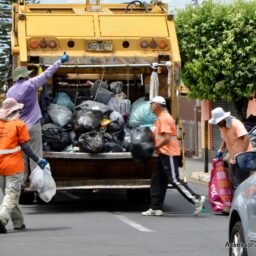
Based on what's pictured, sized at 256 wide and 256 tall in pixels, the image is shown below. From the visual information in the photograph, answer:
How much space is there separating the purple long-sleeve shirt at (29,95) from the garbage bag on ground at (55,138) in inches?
20.6

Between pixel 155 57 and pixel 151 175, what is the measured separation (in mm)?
1861

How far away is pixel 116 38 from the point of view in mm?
14008

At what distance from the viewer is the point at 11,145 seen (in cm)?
1108

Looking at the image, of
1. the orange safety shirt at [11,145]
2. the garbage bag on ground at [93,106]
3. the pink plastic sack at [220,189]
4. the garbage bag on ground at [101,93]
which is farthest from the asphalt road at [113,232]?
the garbage bag on ground at [101,93]

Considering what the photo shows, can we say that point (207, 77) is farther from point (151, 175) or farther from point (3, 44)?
point (3, 44)

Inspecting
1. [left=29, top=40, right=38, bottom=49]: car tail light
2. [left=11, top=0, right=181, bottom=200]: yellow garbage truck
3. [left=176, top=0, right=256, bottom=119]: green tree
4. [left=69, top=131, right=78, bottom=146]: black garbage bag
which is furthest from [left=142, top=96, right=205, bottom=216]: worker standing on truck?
[left=176, top=0, right=256, bottom=119]: green tree

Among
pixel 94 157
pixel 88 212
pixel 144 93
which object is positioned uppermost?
pixel 144 93

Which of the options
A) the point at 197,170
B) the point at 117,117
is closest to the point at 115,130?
the point at 117,117

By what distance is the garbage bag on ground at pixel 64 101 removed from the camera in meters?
14.3

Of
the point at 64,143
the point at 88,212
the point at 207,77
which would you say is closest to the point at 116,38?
the point at 64,143

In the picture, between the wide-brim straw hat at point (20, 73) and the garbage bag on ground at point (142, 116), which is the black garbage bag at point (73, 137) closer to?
the garbage bag on ground at point (142, 116)

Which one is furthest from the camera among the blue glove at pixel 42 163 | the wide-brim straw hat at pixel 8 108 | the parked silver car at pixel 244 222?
the blue glove at pixel 42 163

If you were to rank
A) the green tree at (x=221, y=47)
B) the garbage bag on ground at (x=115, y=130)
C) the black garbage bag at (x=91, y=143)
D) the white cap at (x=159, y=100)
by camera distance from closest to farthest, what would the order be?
the white cap at (x=159, y=100) < the black garbage bag at (x=91, y=143) < the garbage bag on ground at (x=115, y=130) < the green tree at (x=221, y=47)

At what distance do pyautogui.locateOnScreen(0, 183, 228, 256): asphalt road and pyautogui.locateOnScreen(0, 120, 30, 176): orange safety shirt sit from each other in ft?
2.72
